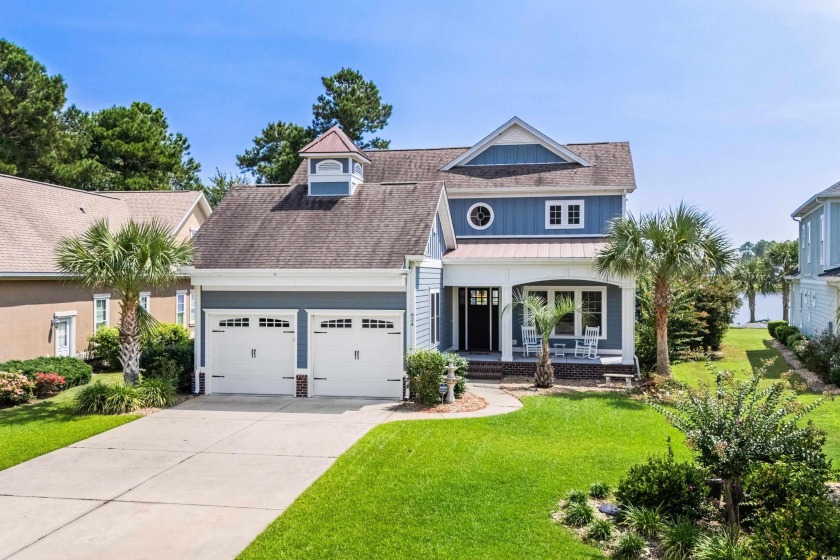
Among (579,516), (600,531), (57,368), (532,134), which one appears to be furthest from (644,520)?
(532,134)

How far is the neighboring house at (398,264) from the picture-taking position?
15867 mm

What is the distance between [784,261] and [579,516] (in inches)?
1491

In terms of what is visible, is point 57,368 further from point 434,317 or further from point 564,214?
point 564,214

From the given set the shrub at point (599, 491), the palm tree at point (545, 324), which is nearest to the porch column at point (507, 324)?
the palm tree at point (545, 324)

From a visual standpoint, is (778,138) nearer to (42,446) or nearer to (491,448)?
(491,448)

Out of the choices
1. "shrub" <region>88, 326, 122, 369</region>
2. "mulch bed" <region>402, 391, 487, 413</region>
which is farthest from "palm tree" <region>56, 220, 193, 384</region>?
"mulch bed" <region>402, 391, 487, 413</region>

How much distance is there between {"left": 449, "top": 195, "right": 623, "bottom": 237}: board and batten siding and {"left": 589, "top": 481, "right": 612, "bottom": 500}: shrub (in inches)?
561

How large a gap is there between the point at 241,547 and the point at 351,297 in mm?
9067

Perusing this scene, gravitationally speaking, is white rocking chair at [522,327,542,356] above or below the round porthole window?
below

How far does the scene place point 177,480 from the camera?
9508mm

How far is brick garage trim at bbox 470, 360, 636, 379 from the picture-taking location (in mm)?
18366

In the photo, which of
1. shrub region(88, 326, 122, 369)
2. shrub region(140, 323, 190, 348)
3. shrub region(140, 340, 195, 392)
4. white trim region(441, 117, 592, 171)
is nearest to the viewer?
shrub region(140, 340, 195, 392)

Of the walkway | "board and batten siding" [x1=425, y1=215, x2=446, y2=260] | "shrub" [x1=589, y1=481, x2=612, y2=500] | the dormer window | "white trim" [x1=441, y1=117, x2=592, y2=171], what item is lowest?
the walkway

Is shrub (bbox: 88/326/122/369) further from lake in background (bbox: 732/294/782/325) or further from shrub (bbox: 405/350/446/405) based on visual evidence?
lake in background (bbox: 732/294/782/325)
